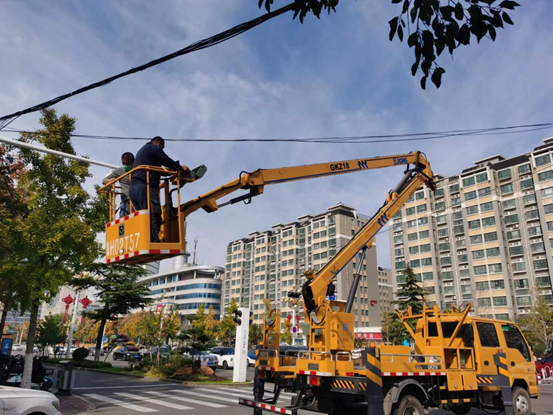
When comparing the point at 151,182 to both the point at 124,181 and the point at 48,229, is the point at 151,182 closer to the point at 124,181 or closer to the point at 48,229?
the point at 124,181

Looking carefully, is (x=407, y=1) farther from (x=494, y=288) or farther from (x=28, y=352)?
(x=494, y=288)

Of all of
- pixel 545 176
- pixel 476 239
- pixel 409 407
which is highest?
pixel 545 176

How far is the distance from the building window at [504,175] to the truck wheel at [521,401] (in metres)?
64.8

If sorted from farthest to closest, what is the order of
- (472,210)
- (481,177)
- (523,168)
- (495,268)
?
(472,210) < (481,177) < (523,168) < (495,268)

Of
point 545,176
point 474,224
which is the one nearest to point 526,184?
point 545,176

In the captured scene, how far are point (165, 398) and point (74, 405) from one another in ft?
9.91

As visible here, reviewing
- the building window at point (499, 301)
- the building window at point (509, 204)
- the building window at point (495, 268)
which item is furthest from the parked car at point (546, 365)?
the building window at point (509, 204)

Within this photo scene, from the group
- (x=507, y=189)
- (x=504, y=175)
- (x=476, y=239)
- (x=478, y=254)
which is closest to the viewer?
(x=507, y=189)

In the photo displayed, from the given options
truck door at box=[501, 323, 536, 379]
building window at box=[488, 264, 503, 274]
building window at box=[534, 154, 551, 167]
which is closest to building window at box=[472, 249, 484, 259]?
building window at box=[488, 264, 503, 274]

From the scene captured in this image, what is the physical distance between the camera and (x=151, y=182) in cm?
666

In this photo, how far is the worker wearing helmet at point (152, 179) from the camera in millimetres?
6457

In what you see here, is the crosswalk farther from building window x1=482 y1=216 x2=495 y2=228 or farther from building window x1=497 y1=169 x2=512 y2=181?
building window x1=497 y1=169 x2=512 y2=181

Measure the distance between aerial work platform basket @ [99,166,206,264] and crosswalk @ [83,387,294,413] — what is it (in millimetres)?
7389

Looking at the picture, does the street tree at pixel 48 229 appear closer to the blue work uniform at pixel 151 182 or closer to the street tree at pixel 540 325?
the blue work uniform at pixel 151 182
